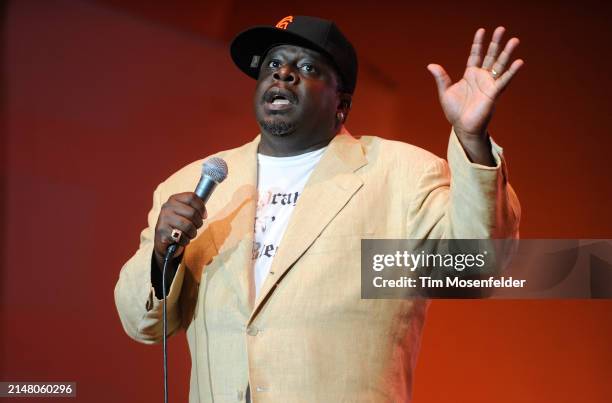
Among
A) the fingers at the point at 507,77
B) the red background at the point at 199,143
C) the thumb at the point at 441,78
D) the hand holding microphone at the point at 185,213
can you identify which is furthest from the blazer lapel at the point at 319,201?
the red background at the point at 199,143

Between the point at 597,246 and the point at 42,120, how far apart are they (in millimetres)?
1971

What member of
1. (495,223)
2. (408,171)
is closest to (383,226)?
(408,171)

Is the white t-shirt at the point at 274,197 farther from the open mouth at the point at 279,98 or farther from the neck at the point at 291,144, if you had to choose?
the open mouth at the point at 279,98

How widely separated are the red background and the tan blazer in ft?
3.36

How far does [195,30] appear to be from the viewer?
3453 mm

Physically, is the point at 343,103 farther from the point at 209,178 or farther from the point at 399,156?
the point at 209,178

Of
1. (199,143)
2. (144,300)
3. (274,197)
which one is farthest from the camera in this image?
(199,143)

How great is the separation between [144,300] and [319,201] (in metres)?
0.49

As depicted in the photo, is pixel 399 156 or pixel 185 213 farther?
pixel 399 156

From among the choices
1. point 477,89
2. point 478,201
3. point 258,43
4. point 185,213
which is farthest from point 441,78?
point 258,43

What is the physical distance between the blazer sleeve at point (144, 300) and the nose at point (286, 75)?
1.70 feet

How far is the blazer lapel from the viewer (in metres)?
2.20

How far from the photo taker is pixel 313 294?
7.13 feet

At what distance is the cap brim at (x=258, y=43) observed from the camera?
96.8 inches
